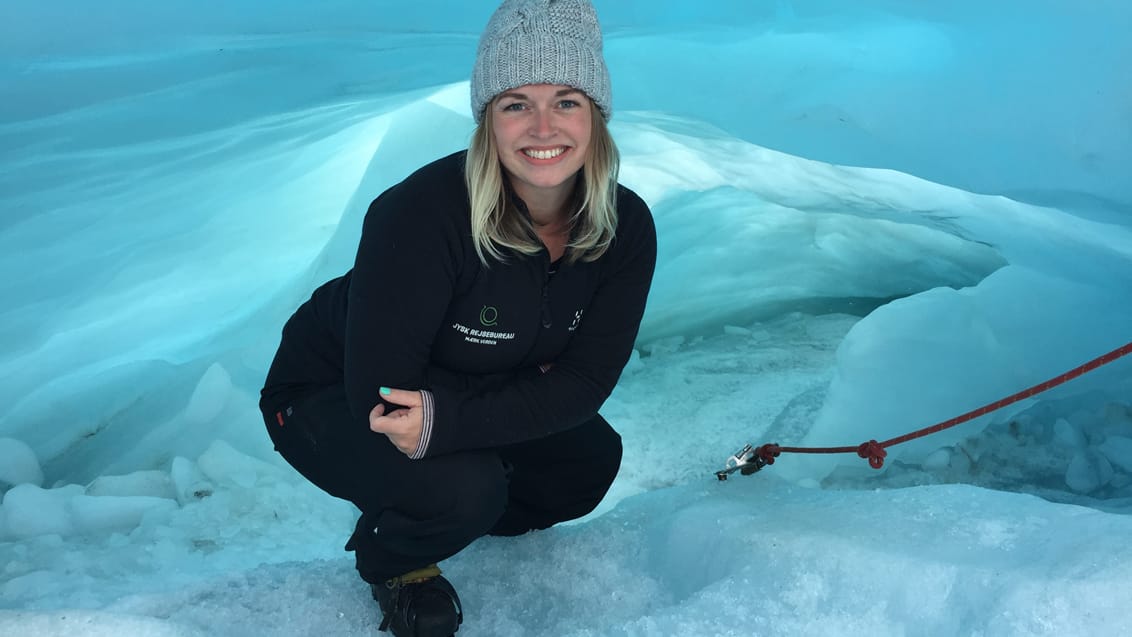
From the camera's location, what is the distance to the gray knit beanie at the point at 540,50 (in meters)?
1.33

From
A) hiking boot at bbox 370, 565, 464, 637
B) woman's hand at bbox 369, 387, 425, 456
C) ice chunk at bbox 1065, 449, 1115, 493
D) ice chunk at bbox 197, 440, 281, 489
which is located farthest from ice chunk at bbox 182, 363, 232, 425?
ice chunk at bbox 1065, 449, 1115, 493

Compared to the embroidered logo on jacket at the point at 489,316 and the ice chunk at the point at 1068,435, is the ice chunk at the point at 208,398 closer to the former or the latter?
the embroidered logo on jacket at the point at 489,316

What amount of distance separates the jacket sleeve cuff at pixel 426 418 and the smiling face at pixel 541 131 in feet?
1.13

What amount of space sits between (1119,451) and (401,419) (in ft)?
5.59

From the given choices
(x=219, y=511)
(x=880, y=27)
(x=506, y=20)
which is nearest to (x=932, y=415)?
(x=880, y=27)

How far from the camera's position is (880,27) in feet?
7.47

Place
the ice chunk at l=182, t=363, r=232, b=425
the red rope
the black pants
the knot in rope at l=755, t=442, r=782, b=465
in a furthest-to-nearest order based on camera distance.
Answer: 1. the ice chunk at l=182, t=363, r=232, b=425
2. the knot in rope at l=755, t=442, r=782, b=465
3. the black pants
4. the red rope

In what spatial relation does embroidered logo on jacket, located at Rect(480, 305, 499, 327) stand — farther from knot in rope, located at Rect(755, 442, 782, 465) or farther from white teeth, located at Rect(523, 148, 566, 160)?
knot in rope, located at Rect(755, 442, 782, 465)

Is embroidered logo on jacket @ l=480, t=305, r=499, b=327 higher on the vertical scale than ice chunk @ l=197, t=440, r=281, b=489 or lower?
higher

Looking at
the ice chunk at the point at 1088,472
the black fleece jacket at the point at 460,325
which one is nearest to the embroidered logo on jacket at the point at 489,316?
the black fleece jacket at the point at 460,325

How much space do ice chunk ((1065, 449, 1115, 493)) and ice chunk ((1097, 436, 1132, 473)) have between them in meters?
0.01

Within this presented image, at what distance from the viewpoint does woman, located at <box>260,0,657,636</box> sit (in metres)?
1.34

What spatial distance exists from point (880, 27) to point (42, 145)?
192 centimetres

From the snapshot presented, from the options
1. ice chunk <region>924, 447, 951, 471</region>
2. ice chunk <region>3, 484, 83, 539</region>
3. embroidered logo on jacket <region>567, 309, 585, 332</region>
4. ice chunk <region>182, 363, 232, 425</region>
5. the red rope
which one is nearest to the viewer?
the red rope
